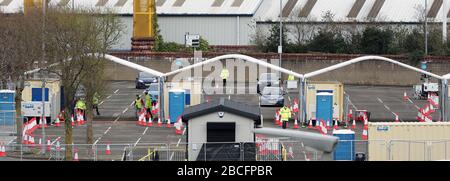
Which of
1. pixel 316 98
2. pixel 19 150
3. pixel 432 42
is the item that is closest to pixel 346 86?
pixel 432 42

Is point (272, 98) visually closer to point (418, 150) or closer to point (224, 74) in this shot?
point (224, 74)

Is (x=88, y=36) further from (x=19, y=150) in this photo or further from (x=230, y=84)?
(x=230, y=84)

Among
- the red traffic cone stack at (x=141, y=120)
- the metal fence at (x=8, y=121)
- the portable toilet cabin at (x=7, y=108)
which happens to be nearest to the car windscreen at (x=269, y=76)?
the red traffic cone stack at (x=141, y=120)

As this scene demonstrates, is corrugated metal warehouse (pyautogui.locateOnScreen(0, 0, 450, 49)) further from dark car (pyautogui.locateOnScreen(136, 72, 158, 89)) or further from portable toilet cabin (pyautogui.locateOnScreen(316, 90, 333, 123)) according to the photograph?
portable toilet cabin (pyautogui.locateOnScreen(316, 90, 333, 123))

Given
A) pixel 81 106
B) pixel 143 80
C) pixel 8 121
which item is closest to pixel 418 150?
pixel 8 121

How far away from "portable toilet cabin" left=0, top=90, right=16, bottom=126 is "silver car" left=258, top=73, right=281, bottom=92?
742 inches

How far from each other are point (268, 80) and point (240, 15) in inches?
727

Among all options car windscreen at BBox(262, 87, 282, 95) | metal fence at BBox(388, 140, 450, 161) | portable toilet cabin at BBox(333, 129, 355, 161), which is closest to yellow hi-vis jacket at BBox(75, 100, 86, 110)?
car windscreen at BBox(262, 87, 282, 95)

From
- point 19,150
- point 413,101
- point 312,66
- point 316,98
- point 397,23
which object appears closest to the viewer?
point 19,150

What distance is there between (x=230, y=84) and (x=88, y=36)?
92.2 ft

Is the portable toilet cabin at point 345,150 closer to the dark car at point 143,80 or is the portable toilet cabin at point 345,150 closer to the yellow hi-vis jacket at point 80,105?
the yellow hi-vis jacket at point 80,105

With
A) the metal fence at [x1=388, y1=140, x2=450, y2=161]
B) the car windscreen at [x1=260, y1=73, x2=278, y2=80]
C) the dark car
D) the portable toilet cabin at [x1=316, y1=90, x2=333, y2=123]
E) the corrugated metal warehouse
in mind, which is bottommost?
the metal fence at [x1=388, y1=140, x2=450, y2=161]

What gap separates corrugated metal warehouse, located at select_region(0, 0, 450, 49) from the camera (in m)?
77.2
